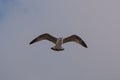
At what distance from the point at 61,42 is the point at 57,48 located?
1455mm

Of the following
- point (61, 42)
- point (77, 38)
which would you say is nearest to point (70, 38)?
point (77, 38)

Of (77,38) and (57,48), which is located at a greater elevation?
(77,38)

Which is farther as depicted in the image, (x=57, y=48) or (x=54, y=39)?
(x=54, y=39)

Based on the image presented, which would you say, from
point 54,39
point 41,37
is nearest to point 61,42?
point 54,39

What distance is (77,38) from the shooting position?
14.7m

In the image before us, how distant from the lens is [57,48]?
12.1 metres

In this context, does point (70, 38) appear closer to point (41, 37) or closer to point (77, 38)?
point (77, 38)

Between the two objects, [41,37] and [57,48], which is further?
[41,37]

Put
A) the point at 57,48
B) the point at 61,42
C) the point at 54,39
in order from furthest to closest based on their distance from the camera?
the point at 54,39, the point at 61,42, the point at 57,48

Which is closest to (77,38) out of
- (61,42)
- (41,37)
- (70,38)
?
(70,38)

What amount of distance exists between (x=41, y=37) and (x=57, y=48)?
3.11 m

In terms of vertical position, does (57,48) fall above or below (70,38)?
below

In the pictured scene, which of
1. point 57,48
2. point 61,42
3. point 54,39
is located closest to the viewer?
point 57,48

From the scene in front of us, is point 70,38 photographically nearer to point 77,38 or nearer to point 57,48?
point 77,38
